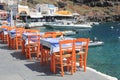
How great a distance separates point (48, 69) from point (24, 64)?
5.62 ft

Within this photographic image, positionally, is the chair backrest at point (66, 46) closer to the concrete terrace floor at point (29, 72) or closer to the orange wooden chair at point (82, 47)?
the orange wooden chair at point (82, 47)

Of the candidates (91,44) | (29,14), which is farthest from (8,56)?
(29,14)

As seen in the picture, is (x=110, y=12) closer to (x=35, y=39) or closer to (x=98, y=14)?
(x=98, y=14)

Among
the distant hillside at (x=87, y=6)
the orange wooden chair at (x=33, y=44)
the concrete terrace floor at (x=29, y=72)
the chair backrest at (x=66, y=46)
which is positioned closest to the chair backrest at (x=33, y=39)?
the orange wooden chair at (x=33, y=44)

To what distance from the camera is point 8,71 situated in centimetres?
1377

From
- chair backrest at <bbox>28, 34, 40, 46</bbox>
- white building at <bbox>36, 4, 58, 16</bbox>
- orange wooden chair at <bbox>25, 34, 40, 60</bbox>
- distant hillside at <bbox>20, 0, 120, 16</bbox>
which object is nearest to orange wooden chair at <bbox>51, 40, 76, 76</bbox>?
orange wooden chair at <bbox>25, 34, 40, 60</bbox>

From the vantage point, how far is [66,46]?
13.0 meters

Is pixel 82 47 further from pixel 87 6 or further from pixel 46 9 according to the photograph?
pixel 87 6

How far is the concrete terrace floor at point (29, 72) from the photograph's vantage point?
12594mm

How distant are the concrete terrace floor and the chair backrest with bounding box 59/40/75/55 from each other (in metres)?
0.96

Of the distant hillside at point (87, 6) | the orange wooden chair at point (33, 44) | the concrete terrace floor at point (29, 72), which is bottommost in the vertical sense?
the distant hillside at point (87, 6)

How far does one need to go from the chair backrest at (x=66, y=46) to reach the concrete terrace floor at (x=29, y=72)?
0.96m

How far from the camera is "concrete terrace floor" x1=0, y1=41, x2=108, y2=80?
12.6 m

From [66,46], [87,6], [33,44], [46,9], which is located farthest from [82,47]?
[87,6]
